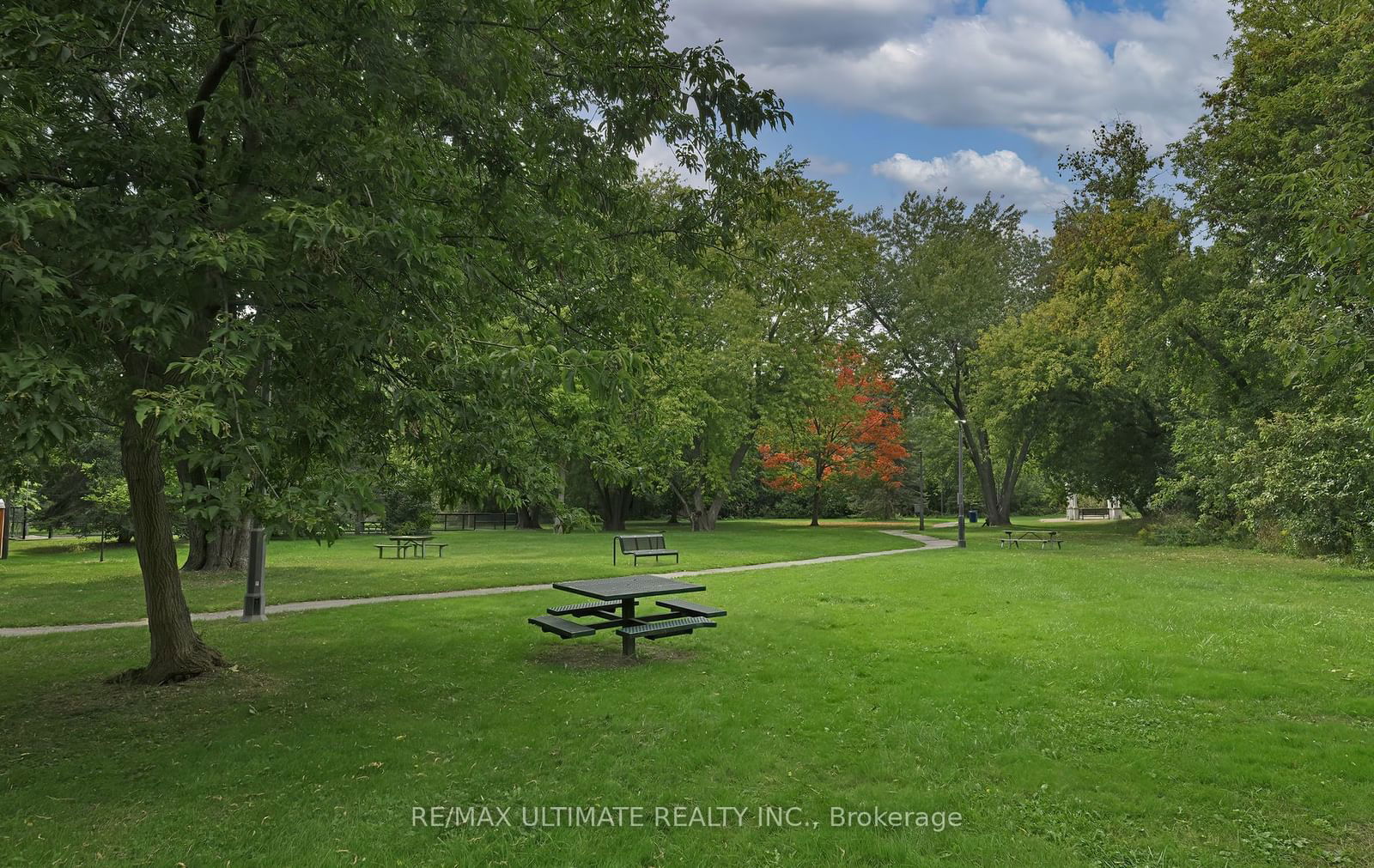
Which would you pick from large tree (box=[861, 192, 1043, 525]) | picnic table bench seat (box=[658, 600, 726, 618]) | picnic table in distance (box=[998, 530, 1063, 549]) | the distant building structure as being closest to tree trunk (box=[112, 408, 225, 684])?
picnic table bench seat (box=[658, 600, 726, 618])

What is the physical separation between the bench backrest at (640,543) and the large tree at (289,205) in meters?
11.3

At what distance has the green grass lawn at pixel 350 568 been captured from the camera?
1341cm

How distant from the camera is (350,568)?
62.6 ft

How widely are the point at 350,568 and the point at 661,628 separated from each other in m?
12.9

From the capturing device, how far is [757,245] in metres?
7.84

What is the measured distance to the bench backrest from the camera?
60.0 feet

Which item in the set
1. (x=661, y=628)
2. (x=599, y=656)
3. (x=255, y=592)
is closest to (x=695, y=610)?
(x=661, y=628)

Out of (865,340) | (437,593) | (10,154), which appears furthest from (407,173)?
(865,340)

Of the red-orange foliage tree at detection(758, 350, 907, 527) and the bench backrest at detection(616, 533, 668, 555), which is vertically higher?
the red-orange foliage tree at detection(758, 350, 907, 527)

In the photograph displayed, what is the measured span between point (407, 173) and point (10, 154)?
2.13 meters

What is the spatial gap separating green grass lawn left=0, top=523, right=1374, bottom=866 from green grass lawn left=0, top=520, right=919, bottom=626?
3179 mm

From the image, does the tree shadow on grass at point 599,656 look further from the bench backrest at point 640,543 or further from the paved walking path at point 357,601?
the bench backrest at point 640,543

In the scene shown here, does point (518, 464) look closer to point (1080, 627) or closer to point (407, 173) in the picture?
point (407, 173)

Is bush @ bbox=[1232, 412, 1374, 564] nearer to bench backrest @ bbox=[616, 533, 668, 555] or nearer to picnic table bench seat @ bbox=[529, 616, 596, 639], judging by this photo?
bench backrest @ bbox=[616, 533, 668, 555]
